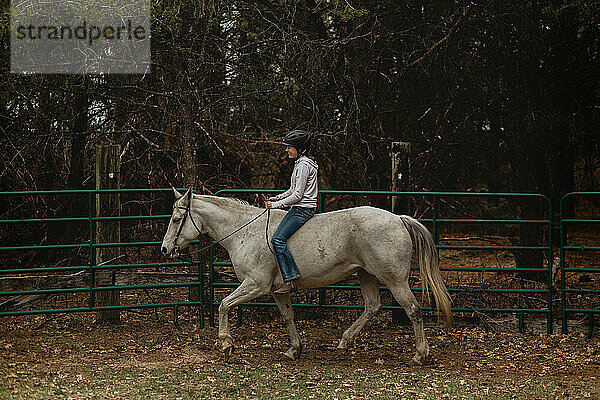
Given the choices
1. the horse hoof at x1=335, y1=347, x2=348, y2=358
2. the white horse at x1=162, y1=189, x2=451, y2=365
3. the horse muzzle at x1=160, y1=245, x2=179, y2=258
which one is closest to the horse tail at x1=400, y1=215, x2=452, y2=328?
the white horse at x1=162, y1=189, x2=451, y2=365

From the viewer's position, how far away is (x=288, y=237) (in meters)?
7.17

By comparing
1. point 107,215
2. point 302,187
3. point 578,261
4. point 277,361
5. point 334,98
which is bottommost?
point 277,361

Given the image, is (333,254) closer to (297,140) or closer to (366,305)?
(366,305)

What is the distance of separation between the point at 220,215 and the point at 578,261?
7637 mm

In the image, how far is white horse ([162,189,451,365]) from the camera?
6992 mm

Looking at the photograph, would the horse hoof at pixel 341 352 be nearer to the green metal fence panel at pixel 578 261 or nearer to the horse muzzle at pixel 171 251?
the horse muzzle at pixel 171 251

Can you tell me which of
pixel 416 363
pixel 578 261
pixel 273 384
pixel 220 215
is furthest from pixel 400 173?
pixel 578 261

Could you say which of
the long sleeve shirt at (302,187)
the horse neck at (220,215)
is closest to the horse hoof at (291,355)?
the horse neck at (220,215)

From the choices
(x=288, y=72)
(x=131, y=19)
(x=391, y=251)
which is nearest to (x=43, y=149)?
(x=131, y=19)

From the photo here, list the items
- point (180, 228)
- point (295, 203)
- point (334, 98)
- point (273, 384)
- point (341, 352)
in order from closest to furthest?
point (273, 384) → point (295, 203) → point (341, 352) → point (180, 228) → point (334, 98)

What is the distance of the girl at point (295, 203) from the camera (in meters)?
7.05

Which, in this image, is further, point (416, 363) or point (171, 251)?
point (171, 251)

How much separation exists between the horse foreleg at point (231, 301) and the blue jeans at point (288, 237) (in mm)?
322

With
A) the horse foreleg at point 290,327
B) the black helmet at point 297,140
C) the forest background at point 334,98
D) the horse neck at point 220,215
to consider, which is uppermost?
the forest background at point 334,98
